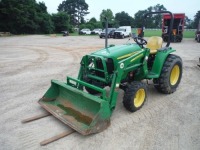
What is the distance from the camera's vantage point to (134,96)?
4.21 m

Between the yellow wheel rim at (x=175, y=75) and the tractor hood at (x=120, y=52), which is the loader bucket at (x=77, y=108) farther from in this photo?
the yellow wheel rim at (x=175, y=75)

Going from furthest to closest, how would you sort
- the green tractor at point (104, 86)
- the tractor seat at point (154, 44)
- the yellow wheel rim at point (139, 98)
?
the tractor seat at point (154, 44), the yellow wheel rim at point (139, 98), the green tractor at point (104, 86)

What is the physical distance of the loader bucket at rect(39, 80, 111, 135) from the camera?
3.59 metres

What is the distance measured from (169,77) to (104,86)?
172 cm

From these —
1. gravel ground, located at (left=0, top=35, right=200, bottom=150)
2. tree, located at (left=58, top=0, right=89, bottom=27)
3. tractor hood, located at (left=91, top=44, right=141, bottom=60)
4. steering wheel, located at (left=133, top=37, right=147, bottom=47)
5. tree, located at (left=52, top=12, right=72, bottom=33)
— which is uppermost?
tree, located at (left=58, top=0, right=89, bottom=27)

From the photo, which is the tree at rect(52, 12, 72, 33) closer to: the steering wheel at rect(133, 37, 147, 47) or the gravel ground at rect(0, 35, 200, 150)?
the gravel ground at rect(0, 35, 200, 150)

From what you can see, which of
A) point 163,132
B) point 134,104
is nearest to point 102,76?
point 134,104

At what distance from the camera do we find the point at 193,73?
24.8 feet

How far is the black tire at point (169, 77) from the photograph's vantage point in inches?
200

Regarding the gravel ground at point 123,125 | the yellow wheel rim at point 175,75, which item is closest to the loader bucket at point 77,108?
the gravel ground at point 123,125

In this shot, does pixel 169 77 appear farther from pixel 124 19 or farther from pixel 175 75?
pixel 124 19

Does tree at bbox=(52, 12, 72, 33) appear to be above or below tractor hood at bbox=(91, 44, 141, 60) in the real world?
above

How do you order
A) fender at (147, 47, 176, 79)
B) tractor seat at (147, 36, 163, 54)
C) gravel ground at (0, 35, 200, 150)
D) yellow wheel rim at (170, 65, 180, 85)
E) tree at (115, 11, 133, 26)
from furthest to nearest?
tree at (115, 11, 133, 26), yellow wheel rim at (170, 65, 180, 85), tractor seat at (147, 36, 163, 54), fender at (147, 47, 176, 79), gravel ground at (0, 35, 200, 150)

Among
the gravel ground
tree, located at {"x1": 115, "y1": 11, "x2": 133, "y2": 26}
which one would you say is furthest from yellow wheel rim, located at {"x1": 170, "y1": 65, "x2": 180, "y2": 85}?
tree, located at {"x1": 115, "y1": 11, "x2": 133, "y2": 26}
